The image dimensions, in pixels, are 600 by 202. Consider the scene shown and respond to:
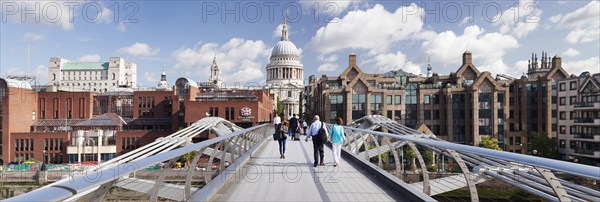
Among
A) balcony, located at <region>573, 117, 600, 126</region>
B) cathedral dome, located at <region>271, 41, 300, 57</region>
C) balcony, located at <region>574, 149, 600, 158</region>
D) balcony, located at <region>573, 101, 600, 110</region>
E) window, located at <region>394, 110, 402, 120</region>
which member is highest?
cathedral dome, located at <region>271, 41, 300, 57</region>

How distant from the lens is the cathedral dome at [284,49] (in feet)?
452

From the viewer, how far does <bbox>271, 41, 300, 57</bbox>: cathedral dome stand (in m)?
138

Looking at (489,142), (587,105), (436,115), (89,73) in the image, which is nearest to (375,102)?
(436,115)

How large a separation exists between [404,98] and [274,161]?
44.0 meters

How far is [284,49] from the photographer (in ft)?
454

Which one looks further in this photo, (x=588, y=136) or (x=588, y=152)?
(x=588, y=136)

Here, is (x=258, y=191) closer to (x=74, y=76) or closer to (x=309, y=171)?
(x=309, y=171)

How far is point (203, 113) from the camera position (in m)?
54.5

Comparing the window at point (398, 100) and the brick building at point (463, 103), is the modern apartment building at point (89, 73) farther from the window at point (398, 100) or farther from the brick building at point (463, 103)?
the window at point (398, 100)

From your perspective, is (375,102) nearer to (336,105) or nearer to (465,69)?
(336,105)

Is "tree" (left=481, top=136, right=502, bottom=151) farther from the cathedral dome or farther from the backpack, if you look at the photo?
the cathedral dome

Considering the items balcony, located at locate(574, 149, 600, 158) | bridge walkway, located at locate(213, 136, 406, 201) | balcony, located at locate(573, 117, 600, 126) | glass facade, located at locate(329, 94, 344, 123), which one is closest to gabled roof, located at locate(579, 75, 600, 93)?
balcony, located at locate(573, 117, 600, 126)

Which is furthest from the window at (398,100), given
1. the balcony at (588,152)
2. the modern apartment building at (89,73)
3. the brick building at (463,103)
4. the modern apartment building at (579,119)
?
the modern apartment building at (89,73)

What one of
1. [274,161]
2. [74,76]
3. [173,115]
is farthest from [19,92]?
[74,76]
